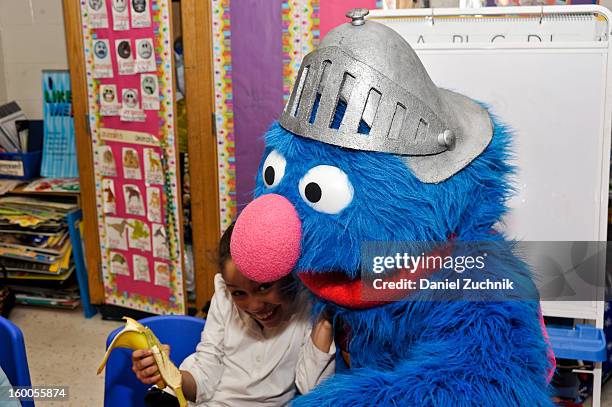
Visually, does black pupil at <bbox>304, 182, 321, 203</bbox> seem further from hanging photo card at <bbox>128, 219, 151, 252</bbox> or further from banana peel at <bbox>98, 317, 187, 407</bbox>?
hanging photo card at <bbox>128, 219, 151, 252</bbox>

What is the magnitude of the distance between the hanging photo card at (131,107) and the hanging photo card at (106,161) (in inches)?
6.7

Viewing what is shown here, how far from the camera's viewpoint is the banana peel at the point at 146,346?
3.72ft

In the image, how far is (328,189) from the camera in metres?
0.84

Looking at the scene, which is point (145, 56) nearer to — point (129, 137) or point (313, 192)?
point (129, 137)

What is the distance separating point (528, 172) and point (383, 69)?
33.2 inches

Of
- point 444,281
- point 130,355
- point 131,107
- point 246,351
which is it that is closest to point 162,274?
point 131,107

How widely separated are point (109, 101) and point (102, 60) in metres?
0.15

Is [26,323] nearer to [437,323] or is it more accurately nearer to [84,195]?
[84,195]

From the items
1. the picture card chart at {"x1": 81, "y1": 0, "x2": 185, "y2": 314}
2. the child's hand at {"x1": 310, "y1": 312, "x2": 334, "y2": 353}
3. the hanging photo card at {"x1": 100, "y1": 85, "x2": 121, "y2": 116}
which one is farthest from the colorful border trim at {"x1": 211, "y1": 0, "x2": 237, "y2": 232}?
the child's hand at {"x1": 310, "y1": 312, "x2": 334, "y2": 353}

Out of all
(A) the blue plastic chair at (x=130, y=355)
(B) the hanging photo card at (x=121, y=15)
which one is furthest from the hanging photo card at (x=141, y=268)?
(A) the blue plastic chair at (x=130, y=355)

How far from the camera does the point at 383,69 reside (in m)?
0.85

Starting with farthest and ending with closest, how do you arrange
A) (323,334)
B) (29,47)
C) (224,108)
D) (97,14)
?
(29,47) < (97,14) < (224,108) < (323,334)

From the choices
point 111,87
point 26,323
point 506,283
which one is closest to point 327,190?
point 506,283

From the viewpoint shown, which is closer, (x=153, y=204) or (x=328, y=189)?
(x=328, y=189)
